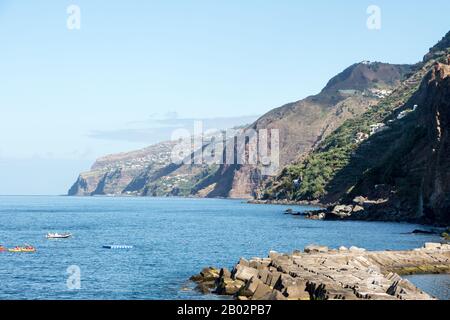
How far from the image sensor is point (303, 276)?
162 ft

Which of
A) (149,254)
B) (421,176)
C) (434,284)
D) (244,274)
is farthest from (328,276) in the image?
(421,176)

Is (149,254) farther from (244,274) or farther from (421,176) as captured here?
(421,176)

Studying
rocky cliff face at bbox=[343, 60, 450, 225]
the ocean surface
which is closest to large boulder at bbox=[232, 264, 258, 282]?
the ocean surface

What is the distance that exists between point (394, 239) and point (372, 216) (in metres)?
60.2

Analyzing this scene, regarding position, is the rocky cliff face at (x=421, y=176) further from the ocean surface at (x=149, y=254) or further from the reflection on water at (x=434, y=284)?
the reflection on water at (x=434, y=284)

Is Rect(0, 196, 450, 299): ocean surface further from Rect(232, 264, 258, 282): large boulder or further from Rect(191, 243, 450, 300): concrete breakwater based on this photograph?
Rect(191, 243, 450, 300): concrete breakwater

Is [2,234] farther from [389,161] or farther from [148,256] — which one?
[389,161]

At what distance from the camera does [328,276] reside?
1923 inches

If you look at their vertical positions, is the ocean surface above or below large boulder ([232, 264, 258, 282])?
below

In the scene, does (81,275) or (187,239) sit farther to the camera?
(187,239)

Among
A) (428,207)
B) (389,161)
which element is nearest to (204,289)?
(428,207)

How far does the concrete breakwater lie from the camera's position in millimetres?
41359
